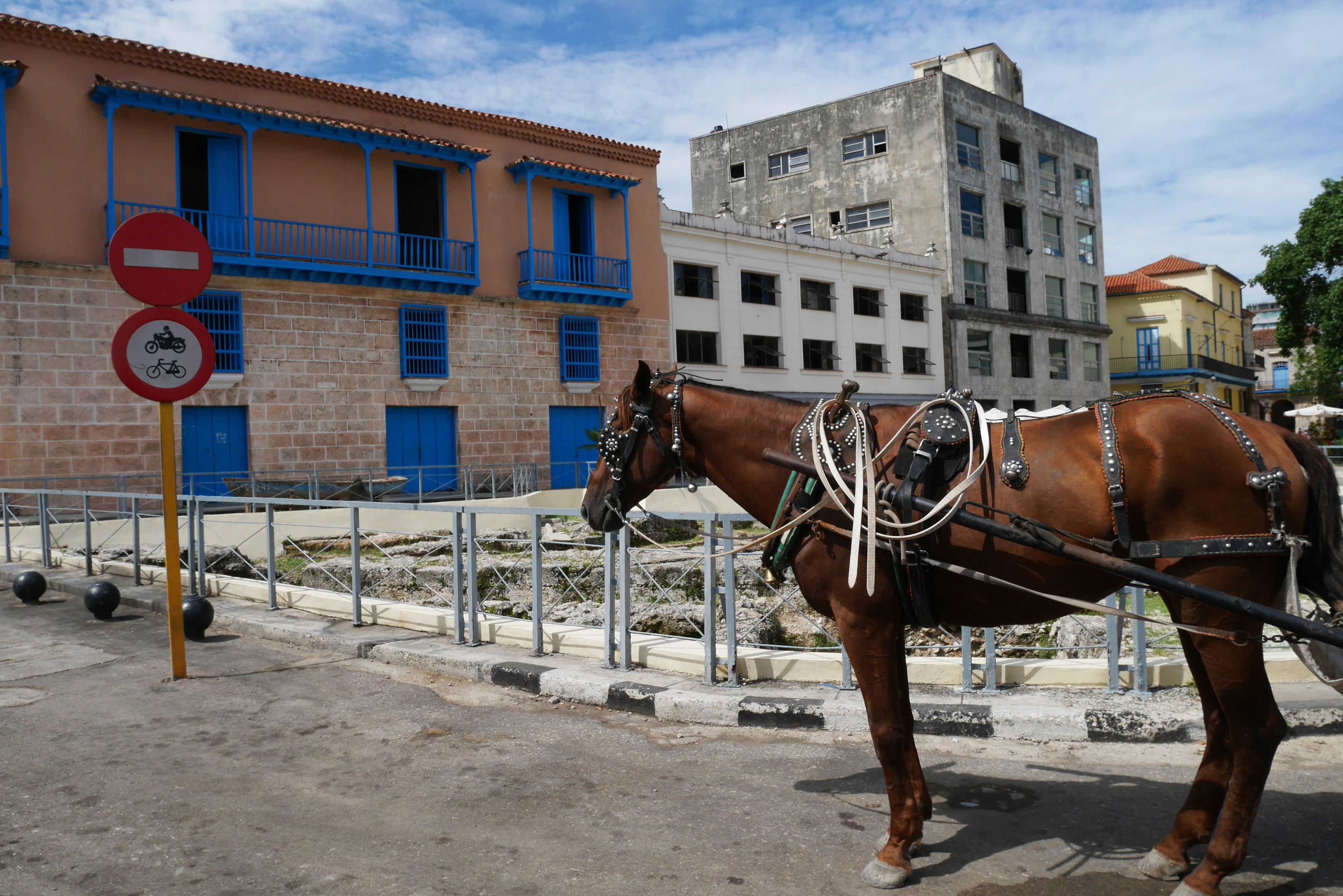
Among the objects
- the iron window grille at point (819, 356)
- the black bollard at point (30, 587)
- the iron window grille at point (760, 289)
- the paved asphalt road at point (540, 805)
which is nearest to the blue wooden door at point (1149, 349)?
the iron window grille at point (819, 356)

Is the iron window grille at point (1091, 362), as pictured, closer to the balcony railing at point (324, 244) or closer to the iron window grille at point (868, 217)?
the iron window grille at point (868, 217)

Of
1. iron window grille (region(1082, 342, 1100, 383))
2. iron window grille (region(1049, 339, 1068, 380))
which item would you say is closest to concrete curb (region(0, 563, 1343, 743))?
iron window grille (region(1049, 339, 1068, 380))

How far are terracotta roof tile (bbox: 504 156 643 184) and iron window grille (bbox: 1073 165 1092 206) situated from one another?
2525 centimetres

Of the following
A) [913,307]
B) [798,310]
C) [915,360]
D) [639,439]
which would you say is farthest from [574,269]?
[639,439]

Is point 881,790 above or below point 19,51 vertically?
below

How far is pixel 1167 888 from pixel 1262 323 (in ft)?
308

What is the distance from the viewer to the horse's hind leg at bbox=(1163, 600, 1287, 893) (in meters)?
3.11

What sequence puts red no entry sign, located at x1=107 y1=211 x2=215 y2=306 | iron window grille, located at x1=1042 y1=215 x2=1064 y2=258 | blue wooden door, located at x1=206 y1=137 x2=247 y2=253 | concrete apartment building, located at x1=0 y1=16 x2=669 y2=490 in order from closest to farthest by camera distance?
red no entry sign, located at x1=107 y1=211 x2=215 y2=306 < concrete apartment building, located at x1=0 y1=16 x2=669 y2=490 < blue wooden door, located at x1=206 y1=137 x2=247 y2=253 < iron window grille, located at x1=1042 y1=215 x2=1064 y2=258

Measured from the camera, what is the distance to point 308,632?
7727 millimetres

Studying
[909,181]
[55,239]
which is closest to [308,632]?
[55,239]

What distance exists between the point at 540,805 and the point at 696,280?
2517cm

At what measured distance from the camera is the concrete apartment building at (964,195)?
3541 cm

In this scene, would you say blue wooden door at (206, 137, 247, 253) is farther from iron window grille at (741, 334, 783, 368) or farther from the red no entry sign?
iron window grille at (741, 334, 783, 368)

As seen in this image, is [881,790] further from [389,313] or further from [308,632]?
[389,313]
